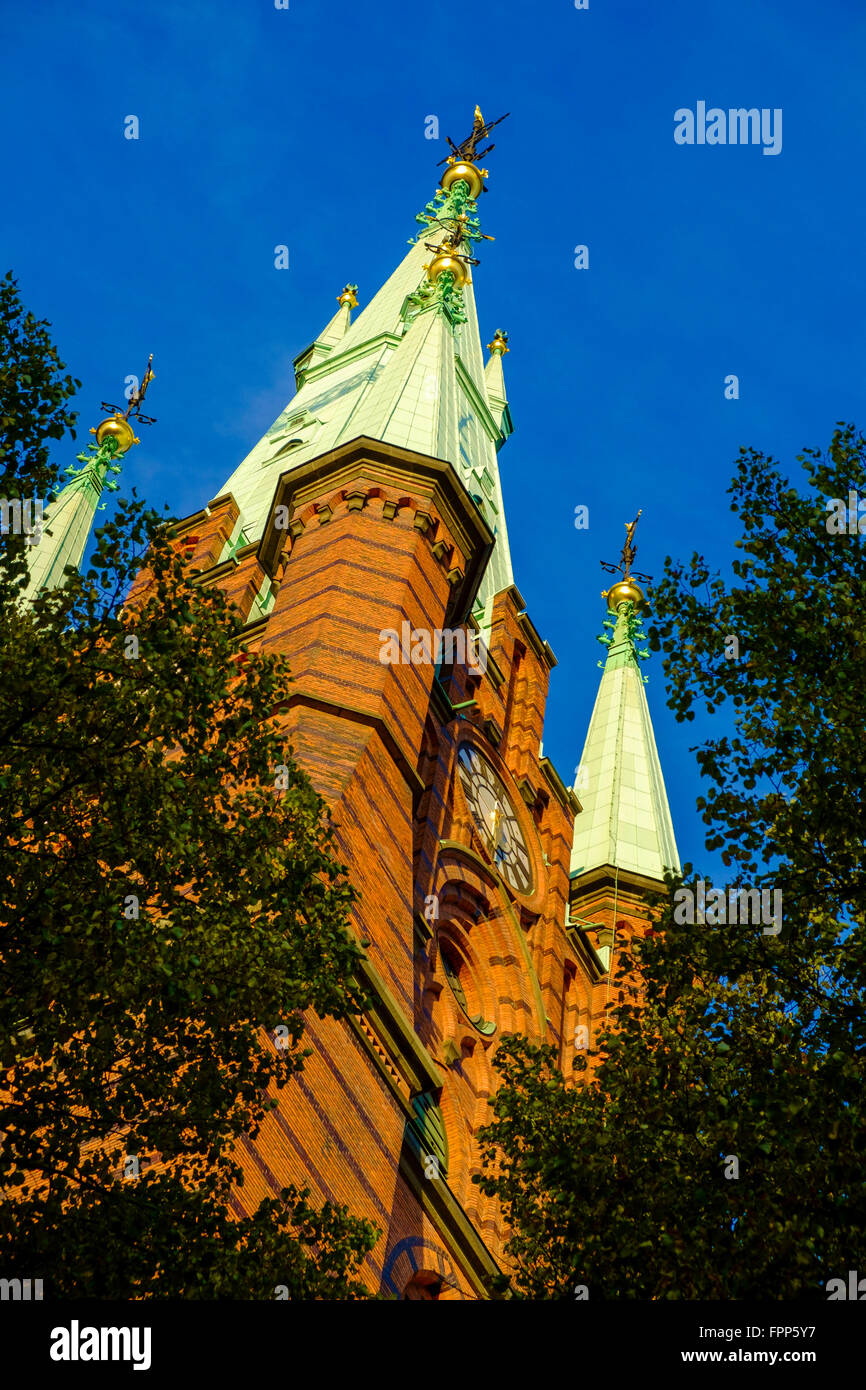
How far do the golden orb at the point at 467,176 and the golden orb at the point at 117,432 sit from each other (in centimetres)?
1119

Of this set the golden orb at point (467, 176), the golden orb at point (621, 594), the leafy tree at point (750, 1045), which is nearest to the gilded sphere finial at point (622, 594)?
the golden orb at point (621, 594)

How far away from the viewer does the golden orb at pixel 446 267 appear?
3269cm

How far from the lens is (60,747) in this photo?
10.4 meters

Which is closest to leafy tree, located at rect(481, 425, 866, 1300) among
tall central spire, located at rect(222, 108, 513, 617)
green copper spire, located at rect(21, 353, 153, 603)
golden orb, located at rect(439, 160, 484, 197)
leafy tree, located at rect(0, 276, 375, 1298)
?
leafy tree, located at rect(0, 276, 375, 1298)

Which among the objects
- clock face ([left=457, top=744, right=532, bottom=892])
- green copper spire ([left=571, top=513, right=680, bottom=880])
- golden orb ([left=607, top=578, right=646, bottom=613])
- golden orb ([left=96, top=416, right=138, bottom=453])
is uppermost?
golden orb ([left=96, top=416, right=138, bottom=453])

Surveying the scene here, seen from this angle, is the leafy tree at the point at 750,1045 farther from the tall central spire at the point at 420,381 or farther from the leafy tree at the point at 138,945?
the tall central spire at the point at 420,381

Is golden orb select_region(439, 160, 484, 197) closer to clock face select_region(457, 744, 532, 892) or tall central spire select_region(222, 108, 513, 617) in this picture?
tall central spire select_region(222, 108, 513, 617)

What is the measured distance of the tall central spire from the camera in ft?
89.8

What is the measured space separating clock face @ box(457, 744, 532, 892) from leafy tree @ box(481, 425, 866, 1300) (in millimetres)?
16377

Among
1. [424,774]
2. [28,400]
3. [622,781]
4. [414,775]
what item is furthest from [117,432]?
[28,400]

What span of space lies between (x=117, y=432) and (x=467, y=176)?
11933mm
